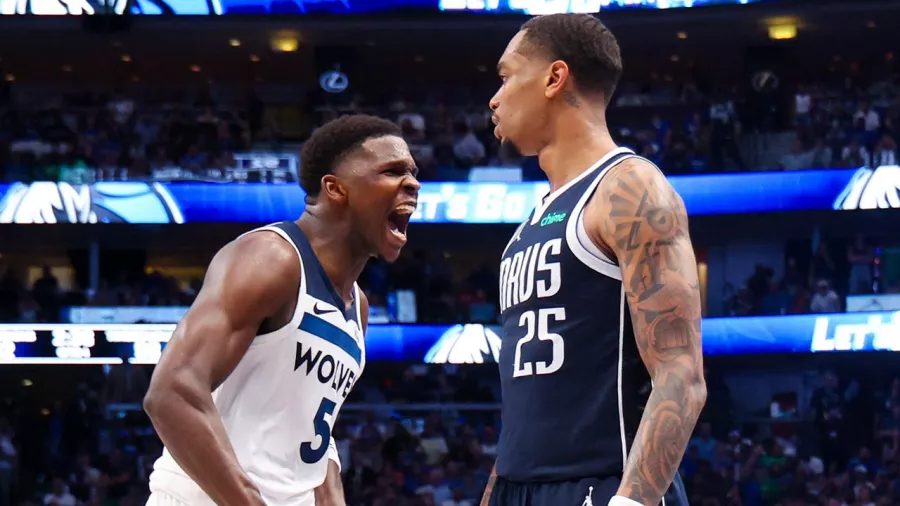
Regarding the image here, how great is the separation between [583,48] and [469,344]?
1324 centimetres

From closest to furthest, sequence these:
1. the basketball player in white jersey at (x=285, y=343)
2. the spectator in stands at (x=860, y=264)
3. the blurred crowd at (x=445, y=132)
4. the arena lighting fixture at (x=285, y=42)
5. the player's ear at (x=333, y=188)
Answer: the basketball player in white jersey at (x=285, y=343)
the player's ear at (x=333, y=188)
the spectator in stands at (x=860, y=264)
the blurred crowd at (x=445, y=132)
the arena lighting fixture at (x=285, y=42)

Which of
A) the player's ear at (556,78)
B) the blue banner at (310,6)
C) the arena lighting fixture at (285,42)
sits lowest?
the player's ear at (556,78)

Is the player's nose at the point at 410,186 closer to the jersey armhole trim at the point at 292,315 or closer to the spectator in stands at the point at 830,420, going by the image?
the jersey armhole trim at the point at 292,315

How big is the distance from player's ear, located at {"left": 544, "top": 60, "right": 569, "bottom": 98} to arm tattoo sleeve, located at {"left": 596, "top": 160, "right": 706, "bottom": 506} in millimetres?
409

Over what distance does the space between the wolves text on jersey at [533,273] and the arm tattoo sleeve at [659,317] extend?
0.15m

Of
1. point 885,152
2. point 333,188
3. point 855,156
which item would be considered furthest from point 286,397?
point 855,156

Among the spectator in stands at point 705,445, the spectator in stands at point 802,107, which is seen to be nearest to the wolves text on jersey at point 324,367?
the spectator in stands at point 705,445

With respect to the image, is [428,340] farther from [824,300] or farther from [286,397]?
[286,397]

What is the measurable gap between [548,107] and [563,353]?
66cm

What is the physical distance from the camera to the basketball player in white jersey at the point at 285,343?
132 inches

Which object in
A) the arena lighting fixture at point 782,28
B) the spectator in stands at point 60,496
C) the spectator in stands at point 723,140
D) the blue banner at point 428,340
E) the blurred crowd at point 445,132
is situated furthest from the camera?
the arena lighting fixture at point 782,28

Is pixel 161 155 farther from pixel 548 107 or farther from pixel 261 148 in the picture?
pixel 548 107

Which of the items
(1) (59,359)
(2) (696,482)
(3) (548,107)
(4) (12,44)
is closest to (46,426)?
(1) (59,359)

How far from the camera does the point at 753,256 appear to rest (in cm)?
1970
